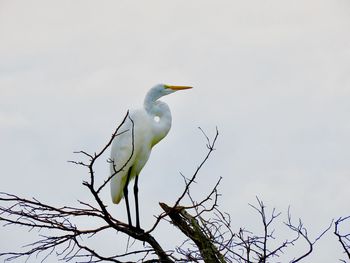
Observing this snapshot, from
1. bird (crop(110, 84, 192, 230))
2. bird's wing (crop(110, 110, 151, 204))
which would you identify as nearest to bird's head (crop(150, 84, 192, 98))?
bird (crop(110, 84, 192, 230))

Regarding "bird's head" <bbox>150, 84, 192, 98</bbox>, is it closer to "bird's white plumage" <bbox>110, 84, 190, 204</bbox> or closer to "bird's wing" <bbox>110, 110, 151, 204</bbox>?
"bird's white plumage" <bbox>110, 84, 190, 204</bbox>

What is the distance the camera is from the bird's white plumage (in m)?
7.48

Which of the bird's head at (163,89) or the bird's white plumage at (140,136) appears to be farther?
the bird's head at (163,89)

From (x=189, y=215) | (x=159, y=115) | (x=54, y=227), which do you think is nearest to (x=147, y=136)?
(x=159, y=115)

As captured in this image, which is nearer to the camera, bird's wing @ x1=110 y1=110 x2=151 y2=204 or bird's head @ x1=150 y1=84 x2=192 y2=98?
bird's wing @ x1=110 y1=110 x2=151 y2=204

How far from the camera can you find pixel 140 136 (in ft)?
24.7

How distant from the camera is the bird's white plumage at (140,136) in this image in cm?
748

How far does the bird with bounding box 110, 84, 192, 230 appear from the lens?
748 centimetres

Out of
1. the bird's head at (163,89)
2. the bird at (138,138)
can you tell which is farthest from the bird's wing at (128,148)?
the bird's head at (163,89)

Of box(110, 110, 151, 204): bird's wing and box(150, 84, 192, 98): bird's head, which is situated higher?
box(150, 84, 192, 98): bird's head

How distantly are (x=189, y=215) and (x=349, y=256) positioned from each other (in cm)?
169

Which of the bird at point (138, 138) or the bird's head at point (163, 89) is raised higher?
the bird's head at point (163, 89)

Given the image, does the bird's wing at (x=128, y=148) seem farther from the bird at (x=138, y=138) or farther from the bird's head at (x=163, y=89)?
the bird's head at (x=163, y=89)

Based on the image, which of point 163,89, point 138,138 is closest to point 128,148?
point 138,138
